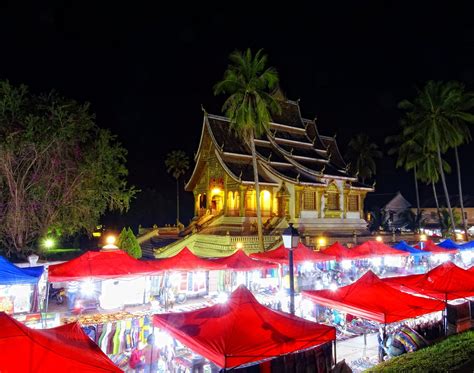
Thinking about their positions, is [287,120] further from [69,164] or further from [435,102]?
[69,164]

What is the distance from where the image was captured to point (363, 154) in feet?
208

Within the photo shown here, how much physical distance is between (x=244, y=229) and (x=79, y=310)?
20102mm

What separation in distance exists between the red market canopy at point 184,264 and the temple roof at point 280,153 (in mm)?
16141

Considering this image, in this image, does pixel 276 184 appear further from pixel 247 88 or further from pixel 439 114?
pixel 439 114

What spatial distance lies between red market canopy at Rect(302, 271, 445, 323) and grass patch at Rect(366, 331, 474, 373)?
1.15m

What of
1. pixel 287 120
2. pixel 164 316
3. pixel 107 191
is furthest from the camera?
pixel 287 120

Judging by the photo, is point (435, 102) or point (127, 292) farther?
point (435, 102)

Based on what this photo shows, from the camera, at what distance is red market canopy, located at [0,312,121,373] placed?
5633 mm

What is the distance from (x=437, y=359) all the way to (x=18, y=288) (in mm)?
13167

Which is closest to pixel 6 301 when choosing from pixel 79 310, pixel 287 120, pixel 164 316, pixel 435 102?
pixel 79 310

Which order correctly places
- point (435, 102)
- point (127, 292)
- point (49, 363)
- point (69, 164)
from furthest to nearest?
point (435, 102) → point (69, 164) → point (127, 292) → point (49, 363)

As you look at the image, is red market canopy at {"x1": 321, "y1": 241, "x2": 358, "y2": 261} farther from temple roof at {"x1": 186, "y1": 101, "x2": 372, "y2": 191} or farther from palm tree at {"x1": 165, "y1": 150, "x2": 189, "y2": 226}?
palm tree at {"x1": 165, "y1": 150, "x2": 189, "y2": 226}

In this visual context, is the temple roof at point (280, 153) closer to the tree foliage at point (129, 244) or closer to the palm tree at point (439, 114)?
the palm tree at point (439, 114)

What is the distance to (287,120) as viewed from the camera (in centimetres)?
4103
